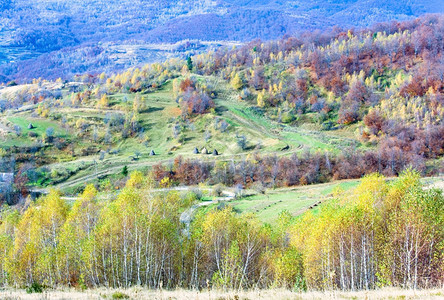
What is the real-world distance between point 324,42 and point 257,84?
4799 centimetres

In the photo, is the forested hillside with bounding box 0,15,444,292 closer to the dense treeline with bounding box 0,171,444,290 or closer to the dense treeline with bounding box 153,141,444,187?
the dense treeline with bounding box 0,171,444,290

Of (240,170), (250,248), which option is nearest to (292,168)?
(240,170)

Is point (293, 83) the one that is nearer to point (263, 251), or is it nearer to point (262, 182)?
point (262, 182)

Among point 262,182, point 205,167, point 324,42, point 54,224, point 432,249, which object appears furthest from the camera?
point 324,42

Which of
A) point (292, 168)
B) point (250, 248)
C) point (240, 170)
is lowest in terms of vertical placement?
point (240, 170)

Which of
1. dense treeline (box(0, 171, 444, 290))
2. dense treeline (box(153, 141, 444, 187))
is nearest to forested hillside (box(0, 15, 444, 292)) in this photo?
dense treeline (box(0, 171, 444, 290))

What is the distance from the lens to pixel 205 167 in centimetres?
8425

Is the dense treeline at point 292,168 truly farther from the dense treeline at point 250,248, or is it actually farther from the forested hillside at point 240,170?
the dense treeline at point 250,248

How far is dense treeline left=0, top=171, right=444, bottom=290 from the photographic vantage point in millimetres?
28547

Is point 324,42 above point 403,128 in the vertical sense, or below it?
above

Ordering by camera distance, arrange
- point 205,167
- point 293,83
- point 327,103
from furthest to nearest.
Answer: point 293,83 → point 327,103 → point 205,167

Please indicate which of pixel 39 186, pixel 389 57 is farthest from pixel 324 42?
pixel 39 186

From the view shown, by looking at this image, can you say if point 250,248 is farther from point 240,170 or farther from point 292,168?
point 240,170

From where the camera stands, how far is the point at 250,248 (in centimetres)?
3412
